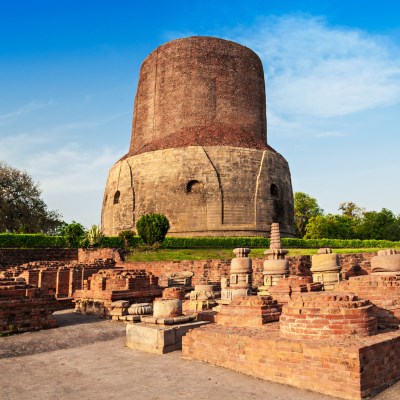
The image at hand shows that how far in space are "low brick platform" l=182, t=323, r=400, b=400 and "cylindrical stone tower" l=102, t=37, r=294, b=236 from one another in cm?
2154

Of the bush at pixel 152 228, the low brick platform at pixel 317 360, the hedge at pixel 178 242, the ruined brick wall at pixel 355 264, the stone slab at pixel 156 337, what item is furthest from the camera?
the bush at pixel 152 228

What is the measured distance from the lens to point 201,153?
2747cm

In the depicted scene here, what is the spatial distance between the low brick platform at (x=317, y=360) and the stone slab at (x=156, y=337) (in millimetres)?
907

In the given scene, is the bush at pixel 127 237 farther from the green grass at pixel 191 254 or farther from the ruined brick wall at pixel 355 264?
the ruined brick wall at pixel 355 264

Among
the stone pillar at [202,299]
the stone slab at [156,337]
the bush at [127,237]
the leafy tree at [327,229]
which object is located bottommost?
Result: the stone slab at [156,337]

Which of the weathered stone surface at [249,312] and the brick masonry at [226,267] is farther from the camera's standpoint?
the brick masonry at [226,267]

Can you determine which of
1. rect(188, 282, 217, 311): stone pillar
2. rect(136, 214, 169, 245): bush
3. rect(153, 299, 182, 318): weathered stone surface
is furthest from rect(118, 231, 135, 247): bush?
rect(153, 299, 182, 318): weathered stone surface

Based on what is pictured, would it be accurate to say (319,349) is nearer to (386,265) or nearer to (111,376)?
(111,376)

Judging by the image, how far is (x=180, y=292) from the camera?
361 inches

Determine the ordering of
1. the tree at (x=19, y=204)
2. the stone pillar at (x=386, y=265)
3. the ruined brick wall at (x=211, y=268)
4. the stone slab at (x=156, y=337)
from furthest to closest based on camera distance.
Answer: the tree at (x=19, y=204) → the ruined brick wall at (x=211, y=268) → the stone pillar at (x=386, y=265) → the stone slab at (x=156, y=337)

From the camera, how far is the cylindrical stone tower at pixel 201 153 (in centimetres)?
2714

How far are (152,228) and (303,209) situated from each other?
33087mm

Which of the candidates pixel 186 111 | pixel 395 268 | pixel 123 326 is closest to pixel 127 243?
pixel 186 111

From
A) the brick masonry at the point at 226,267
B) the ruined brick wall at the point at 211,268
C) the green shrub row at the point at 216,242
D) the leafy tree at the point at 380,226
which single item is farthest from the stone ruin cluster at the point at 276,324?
the leafy tree at the point at 380,226
